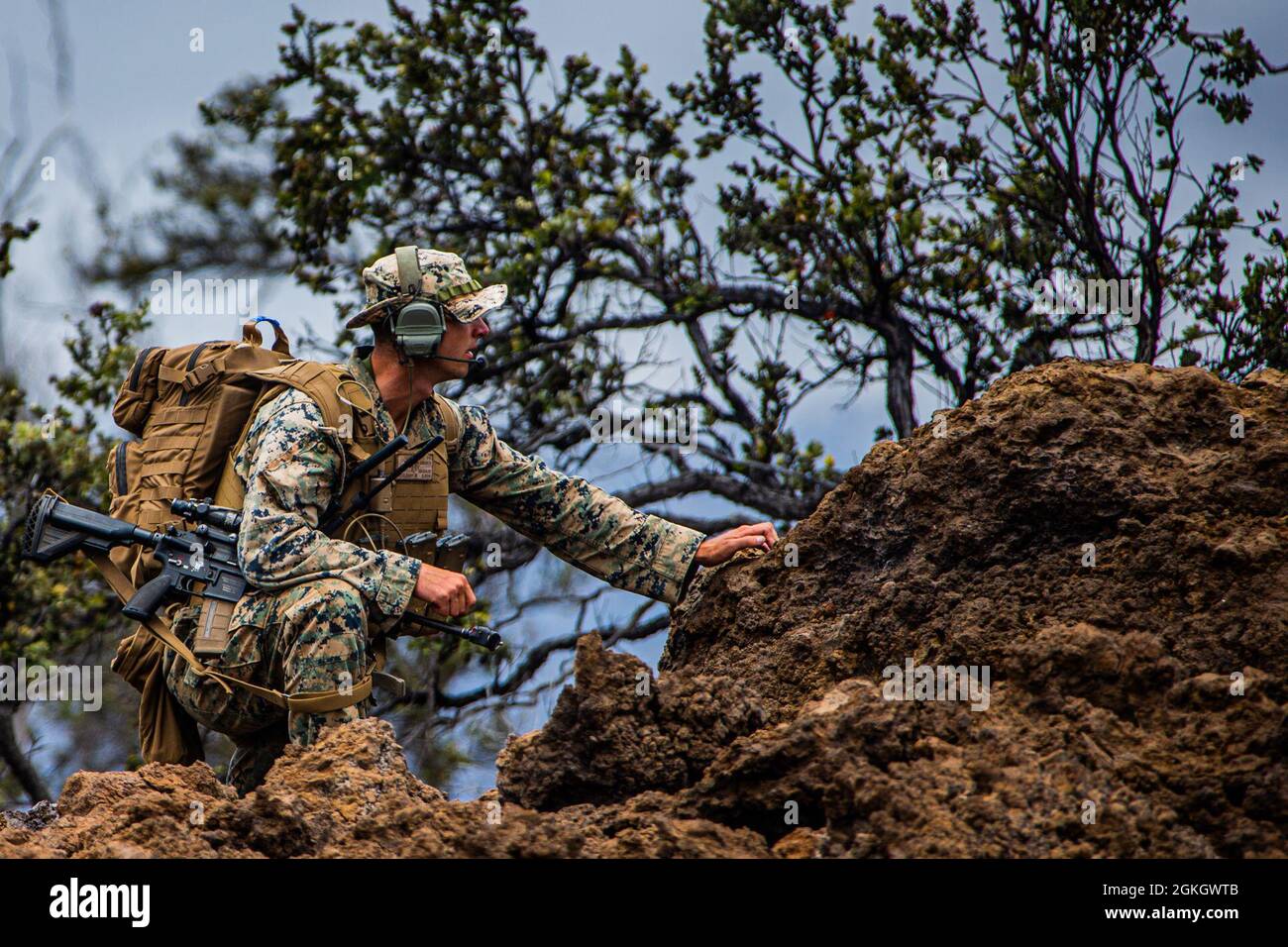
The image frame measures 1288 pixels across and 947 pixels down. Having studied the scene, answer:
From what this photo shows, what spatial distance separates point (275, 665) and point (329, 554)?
1.41 ft

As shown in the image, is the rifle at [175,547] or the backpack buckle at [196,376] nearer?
→ the rifle at [175,547]

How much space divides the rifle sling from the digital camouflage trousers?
0.08ft

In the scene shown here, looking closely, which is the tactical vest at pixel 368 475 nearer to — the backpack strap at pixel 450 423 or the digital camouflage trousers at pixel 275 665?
the backpack strap at pixel 450 423

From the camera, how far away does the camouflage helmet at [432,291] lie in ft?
17.9

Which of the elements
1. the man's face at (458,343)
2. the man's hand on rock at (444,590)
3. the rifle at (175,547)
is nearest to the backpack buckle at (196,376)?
the rifle at (175,547)

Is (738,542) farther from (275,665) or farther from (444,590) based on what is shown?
(275,665)

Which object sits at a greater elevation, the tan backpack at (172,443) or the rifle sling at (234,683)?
the tan backpack at (172,443)

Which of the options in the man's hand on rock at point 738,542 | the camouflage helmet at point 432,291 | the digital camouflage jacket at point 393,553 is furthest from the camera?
the camouflage helmet at point 432,291

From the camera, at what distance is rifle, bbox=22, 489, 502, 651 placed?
5.21 meters

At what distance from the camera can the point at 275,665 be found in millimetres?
5145

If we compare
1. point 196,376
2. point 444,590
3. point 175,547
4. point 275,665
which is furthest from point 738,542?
point 196,376

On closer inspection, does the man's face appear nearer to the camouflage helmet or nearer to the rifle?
the camouflage helmet

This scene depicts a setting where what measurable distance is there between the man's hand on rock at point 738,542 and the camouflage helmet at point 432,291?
115cm

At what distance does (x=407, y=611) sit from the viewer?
5180mm
